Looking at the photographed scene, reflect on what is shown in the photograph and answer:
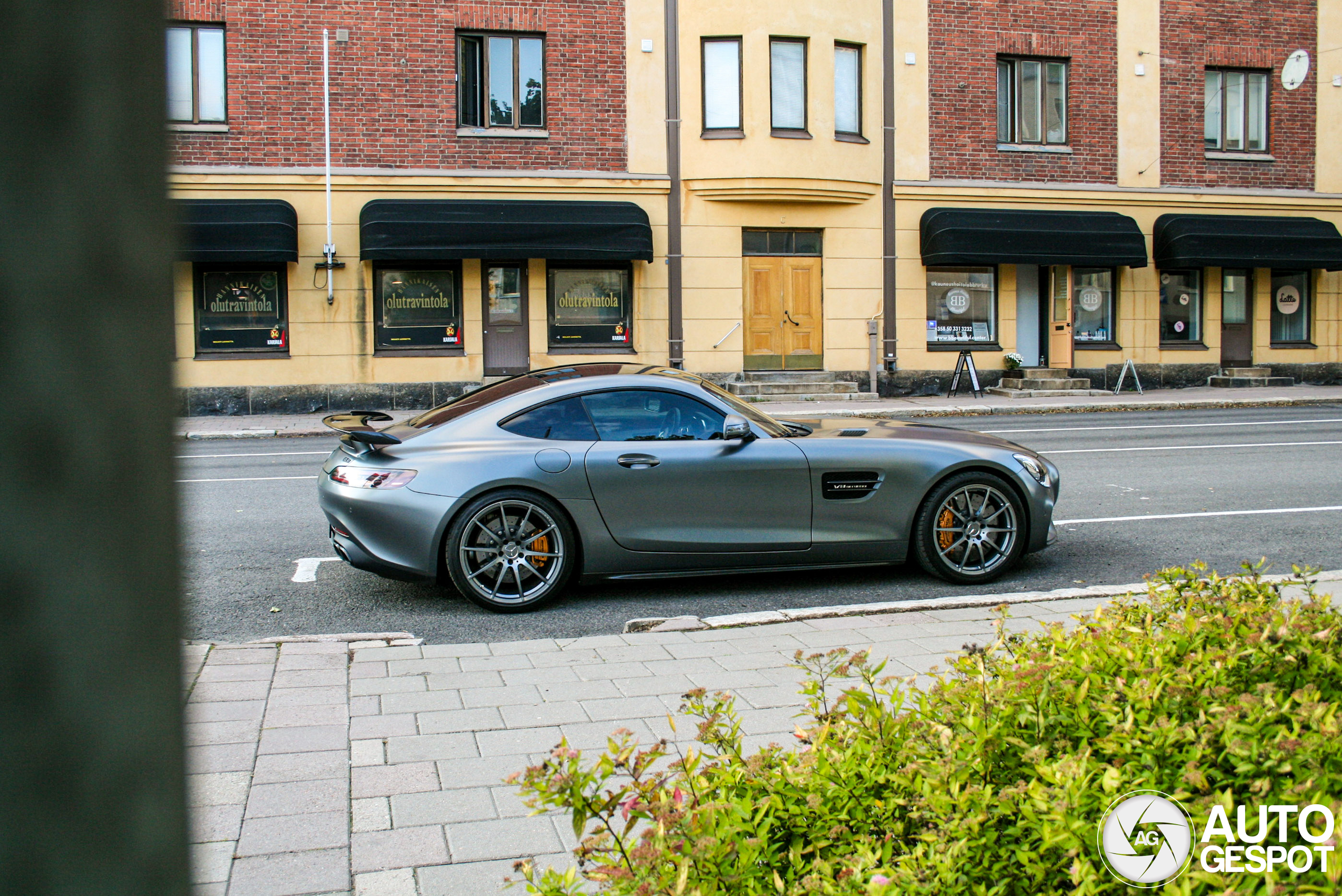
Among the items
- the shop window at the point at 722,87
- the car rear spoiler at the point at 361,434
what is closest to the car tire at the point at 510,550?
the car rear spoiler at the point at 361,434

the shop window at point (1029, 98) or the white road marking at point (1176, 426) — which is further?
the shop window at point (1029, 98)

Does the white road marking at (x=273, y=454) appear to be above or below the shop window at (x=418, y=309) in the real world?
below

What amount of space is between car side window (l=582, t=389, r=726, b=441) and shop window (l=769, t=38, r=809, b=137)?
17064 millimetres

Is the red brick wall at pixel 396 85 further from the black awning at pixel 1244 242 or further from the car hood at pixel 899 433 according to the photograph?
the car hood at pixel 899 433

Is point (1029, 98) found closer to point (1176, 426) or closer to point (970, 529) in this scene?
point (1176, 426)

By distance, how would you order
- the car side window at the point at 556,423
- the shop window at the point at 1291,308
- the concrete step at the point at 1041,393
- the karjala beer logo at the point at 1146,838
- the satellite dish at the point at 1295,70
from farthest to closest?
1. the shop window at the point at 1291,308
2. the satellite dish at the point at 1295,70
3. the concrete step at the point at 1041,393
4. the car side window at the point at 556,423
5. the karjala beer logo at the point at 1146,838

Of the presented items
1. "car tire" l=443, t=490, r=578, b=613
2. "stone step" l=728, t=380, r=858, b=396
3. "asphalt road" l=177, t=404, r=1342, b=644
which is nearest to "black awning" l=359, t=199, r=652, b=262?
"stone step" l=728, t=380, r=858, b=396

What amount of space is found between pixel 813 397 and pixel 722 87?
252 inches

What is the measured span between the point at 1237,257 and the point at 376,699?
25.3 m

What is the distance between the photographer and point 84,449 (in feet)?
1.46

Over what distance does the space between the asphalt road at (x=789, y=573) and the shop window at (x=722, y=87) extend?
11451mm

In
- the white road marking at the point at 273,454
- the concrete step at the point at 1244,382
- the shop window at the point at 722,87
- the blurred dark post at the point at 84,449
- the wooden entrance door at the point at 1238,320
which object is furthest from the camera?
the wooden entrance door at the point at 1238,320

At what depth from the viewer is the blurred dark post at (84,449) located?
1.40 feet

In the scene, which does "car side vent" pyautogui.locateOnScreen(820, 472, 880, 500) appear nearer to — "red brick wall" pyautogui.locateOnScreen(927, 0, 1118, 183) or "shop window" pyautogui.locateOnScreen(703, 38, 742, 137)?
"shop window" pyautogui.locateOnScreen(703, 38, 742, 137)
